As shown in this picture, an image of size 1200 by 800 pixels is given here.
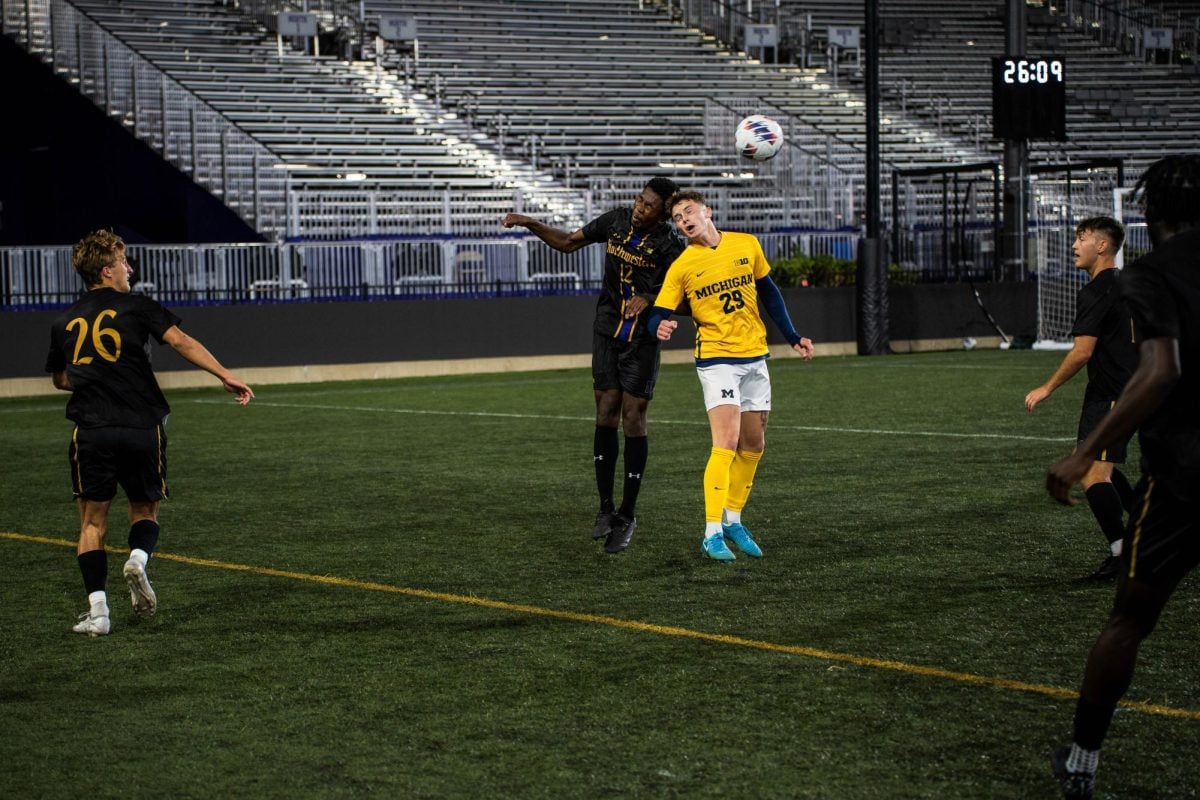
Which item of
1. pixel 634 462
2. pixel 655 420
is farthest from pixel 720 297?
pixel 655 420

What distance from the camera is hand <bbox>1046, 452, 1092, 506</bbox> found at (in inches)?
169

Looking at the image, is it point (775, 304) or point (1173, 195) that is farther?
point (775, 304)

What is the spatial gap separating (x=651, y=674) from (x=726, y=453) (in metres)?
2.72

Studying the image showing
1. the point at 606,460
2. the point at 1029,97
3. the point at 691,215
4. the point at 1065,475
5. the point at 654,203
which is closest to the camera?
the point at 1065,475

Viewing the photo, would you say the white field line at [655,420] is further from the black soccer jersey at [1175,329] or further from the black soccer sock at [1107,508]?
the black soccer jersey at [1175,329]

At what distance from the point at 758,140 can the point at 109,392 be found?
8.48 metres

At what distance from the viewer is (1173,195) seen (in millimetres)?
4426

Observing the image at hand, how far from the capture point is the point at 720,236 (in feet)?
29.6

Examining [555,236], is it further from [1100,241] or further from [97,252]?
[97,252]

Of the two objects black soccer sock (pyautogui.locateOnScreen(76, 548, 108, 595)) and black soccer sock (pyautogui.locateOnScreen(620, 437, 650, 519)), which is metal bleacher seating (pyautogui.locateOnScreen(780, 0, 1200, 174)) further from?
black soccer sock (pyautogui.locateOnScreen(76, 548, 108, 595))

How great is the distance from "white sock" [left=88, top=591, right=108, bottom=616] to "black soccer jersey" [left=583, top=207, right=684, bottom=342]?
3316 millimetres

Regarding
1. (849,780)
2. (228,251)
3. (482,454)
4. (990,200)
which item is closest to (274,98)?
(228,251)

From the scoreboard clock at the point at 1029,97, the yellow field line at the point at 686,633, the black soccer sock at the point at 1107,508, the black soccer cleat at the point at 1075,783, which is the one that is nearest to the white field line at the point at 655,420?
the black soccer sock at the point at 1107,508

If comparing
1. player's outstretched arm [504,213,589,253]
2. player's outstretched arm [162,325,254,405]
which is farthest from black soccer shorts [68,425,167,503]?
player's outstretched arm [504,213,589,253]
